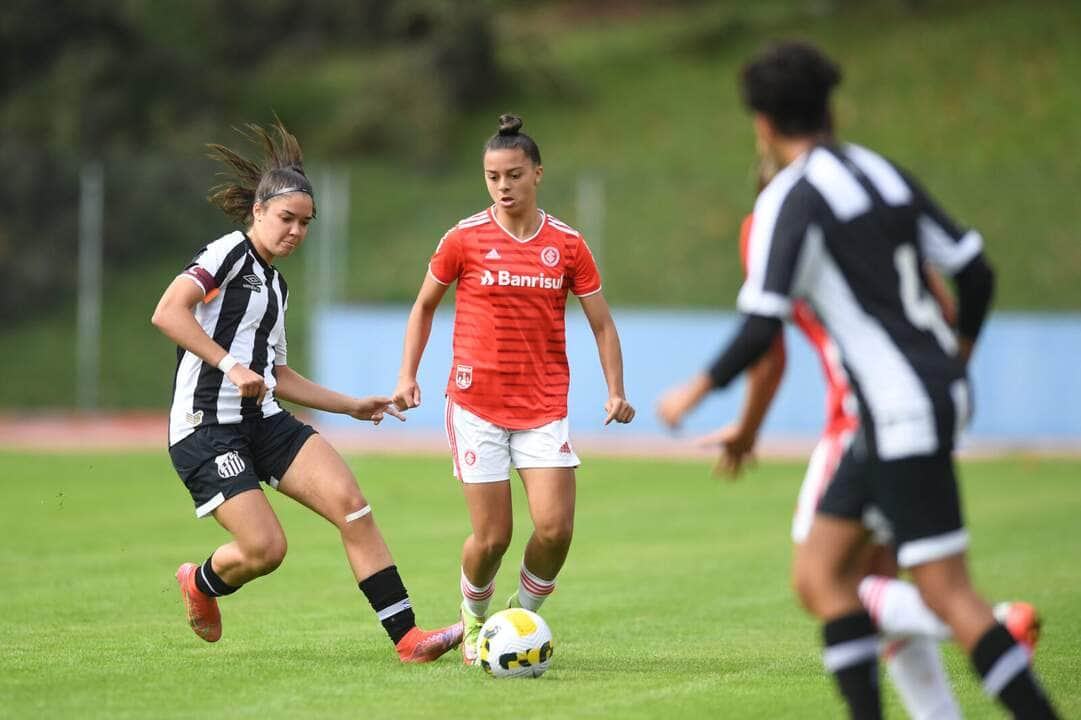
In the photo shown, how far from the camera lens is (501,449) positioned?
688 cm

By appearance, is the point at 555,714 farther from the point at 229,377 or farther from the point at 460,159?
the point at 460,159

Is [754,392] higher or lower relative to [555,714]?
higher

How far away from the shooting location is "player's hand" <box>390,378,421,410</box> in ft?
22.3

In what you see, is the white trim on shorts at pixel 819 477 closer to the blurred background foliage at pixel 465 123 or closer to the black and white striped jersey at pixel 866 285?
the black and white striped jersey at pixel 866 285

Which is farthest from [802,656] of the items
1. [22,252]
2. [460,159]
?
[460,159]

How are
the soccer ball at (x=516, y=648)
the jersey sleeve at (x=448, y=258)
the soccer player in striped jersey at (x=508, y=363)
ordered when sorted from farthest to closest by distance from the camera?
the jersey sleeve at (x=448, y=258) < the soccer player in striped jersey at (x=508, y=363) < the soccer ball at (x=516, y=648)

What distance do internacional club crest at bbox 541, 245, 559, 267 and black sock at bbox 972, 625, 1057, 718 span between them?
10.0ft

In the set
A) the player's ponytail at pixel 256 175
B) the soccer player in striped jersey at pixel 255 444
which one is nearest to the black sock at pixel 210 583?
the soccer player in striped jersey at pixel 255 444

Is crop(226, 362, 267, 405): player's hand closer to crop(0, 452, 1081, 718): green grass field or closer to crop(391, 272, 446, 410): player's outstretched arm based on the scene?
crop(391, 272, 446, 410): player's outstretched arm

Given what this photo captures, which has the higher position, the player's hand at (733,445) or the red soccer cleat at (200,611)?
the player's hand at (733,445)

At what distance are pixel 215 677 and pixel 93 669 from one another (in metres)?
0.53

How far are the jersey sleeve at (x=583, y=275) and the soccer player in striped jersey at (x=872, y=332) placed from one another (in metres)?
2.49

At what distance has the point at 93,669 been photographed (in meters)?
6.38

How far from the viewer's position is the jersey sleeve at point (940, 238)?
180 inches
